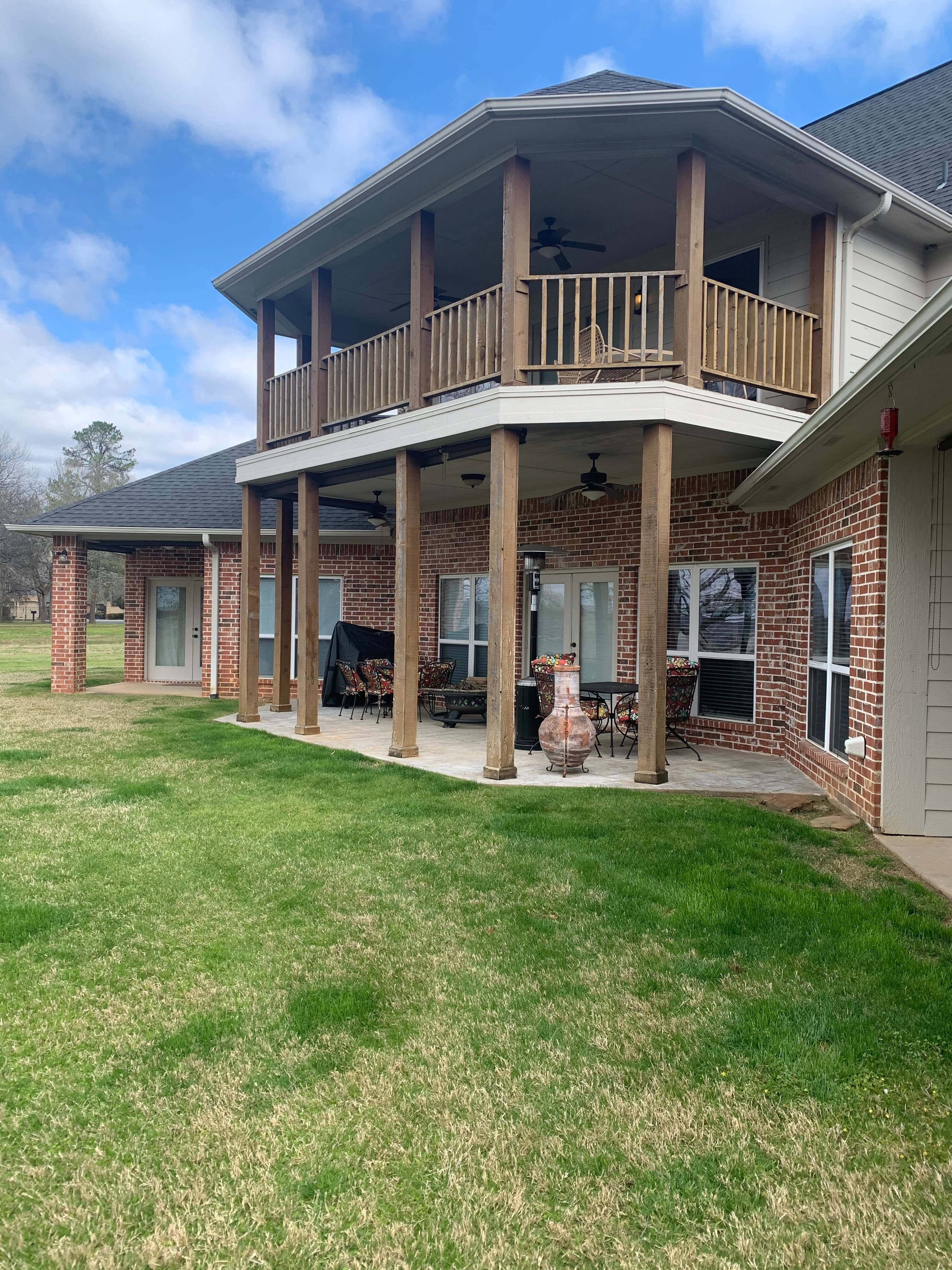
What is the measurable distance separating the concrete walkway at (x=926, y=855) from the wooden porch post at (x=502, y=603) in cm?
288

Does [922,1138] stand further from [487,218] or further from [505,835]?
[487,218]

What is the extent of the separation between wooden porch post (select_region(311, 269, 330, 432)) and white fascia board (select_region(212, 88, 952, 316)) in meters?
0.49

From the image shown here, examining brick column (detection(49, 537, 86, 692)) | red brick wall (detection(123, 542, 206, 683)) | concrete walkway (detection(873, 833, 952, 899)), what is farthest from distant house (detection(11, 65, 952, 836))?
red brick wall (detection(123, 542, 206, 683))

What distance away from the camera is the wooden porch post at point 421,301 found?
25.6 feet

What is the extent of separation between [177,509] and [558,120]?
10580mm

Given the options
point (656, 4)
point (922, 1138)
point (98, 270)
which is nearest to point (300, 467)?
point (922, 1138)

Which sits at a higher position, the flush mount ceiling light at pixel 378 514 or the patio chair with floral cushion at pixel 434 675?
the flush mount ceiling light at pixel 378 514

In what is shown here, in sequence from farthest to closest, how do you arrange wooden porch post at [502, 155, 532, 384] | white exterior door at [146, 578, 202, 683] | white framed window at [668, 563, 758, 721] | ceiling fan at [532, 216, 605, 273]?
white exterior door at [146, 578, 202, 683] < white framed window at [668, 563, 758, 721] < ceiling fan at [532, 216, 605, 273] < wooden porch post at [502, 155, 532, 384]

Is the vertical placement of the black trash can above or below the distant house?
below

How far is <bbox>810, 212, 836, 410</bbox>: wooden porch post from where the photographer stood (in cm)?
767

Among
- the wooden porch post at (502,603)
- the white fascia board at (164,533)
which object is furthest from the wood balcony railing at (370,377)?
the white fascia board at (164,533)

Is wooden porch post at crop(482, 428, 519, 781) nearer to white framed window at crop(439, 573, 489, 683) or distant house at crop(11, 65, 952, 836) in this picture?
distant house at crop(11, 65, 952, 836)

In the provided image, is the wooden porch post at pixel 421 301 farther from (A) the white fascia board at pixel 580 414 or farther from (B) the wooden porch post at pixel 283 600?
(B) the wooden porch post at pixel 283 600

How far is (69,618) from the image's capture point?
14289mm
